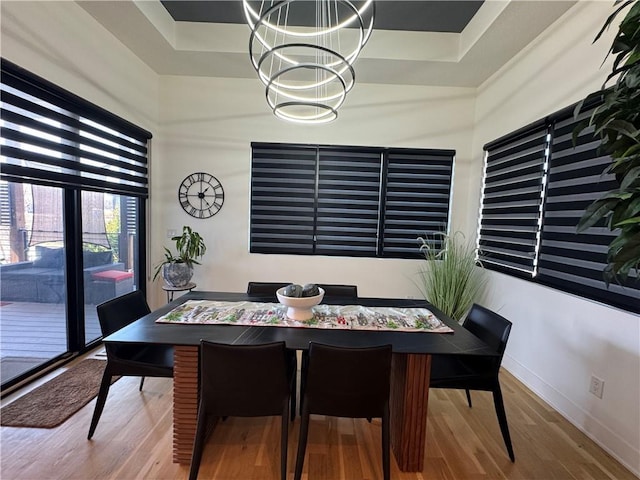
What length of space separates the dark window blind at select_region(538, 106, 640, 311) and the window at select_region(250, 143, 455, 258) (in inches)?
54.5

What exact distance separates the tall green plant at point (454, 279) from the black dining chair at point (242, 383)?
228cm

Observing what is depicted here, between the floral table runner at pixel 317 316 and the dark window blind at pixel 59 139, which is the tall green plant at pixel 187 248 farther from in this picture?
the floral table runner at pixel 317 316

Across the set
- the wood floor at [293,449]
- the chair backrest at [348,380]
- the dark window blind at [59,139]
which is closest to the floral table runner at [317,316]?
the chair backrest at [348,380]

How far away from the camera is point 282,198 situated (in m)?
3.75

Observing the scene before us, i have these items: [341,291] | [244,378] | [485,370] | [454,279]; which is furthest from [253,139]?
[485,370]

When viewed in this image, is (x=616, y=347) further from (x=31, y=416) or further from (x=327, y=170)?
(x=31, y=416)

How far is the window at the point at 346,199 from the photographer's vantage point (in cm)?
369

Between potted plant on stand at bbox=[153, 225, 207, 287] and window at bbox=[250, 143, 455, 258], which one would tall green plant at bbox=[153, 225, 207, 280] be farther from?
window at bbox=[250, 143, 455, 258]

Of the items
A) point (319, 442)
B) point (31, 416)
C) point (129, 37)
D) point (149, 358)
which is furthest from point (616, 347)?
point (129, 37)

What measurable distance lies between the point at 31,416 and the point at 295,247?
264 centimetres

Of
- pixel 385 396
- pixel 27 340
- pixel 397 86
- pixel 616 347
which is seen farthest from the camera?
pixel 397 86

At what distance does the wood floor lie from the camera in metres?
1.62

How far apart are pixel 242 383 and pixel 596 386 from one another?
2.28 meters

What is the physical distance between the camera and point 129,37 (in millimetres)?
2910
